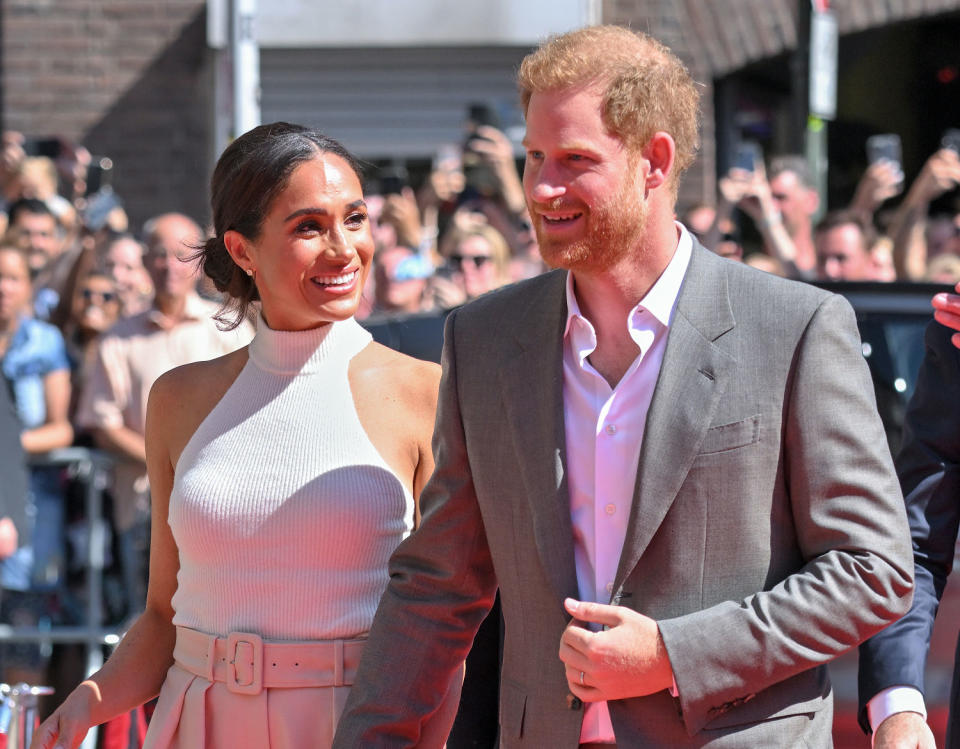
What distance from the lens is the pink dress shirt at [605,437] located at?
260 cm

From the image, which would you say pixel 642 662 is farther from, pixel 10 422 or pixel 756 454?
pixel 10 422

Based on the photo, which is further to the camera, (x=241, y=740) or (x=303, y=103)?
(x=303, y=103)

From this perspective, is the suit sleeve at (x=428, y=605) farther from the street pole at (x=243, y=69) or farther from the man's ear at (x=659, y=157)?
the street pole at (x=243, y=69)

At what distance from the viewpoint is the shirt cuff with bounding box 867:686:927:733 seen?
9.18 ft

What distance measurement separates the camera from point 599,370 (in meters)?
Answer: 2.71

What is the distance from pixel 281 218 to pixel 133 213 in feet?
30.8

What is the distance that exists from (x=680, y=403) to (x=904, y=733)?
0.74 metres

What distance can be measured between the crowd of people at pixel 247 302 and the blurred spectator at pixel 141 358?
0.5 inches

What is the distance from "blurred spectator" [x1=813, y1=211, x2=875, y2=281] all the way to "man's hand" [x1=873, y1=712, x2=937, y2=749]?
15.2 ft

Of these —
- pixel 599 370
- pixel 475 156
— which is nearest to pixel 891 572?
pixel 599 370

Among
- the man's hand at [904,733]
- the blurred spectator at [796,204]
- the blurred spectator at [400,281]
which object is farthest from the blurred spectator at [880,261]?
the man's hand at [904,733]

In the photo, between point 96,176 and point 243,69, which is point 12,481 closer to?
point 243,69

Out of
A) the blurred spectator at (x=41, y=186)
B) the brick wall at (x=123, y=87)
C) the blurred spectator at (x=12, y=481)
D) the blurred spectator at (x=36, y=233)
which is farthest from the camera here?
the brick wall at (x=123, y=87)

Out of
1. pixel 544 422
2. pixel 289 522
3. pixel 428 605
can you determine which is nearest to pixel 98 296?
pixel 289 522
